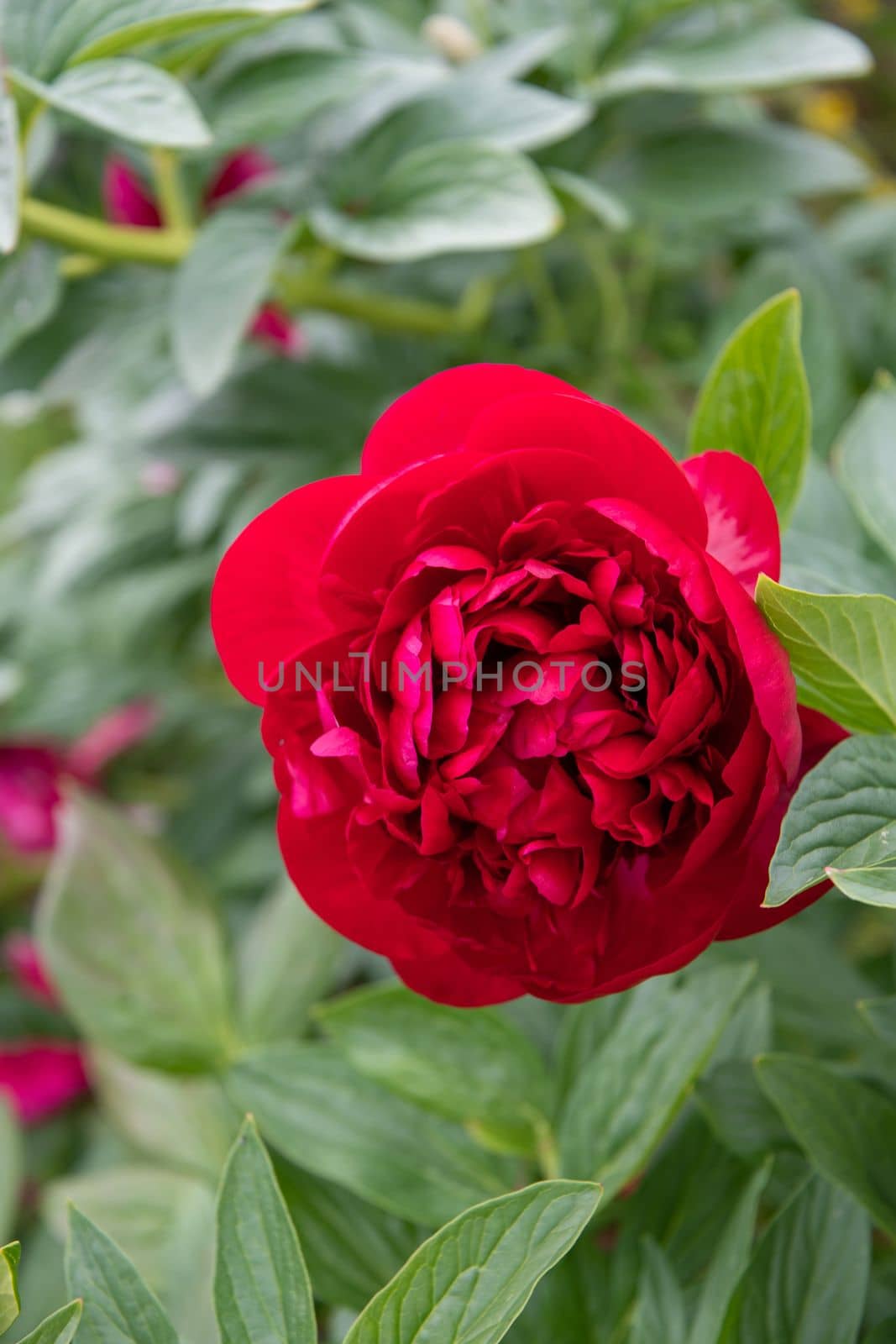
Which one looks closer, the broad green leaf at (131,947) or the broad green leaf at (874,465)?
the broad green leaf at (874,465)

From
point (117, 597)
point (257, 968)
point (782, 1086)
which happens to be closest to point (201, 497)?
point (117, 597)

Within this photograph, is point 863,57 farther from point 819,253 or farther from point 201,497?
point 201,497

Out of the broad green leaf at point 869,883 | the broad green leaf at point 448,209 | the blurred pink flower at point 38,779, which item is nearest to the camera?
the broad green leaf at point 869,883

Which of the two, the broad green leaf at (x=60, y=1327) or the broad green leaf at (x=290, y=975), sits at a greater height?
the broad green leaf at (x=60, y=1327)

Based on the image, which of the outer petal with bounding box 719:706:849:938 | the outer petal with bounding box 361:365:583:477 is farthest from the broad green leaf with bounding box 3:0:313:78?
the outer petal with bounding box 719:706:849:938

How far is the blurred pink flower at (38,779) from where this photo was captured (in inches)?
35.8

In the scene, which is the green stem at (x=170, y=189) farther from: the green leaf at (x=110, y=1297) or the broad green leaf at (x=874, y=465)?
the green leaf at (x=110, y=1297)

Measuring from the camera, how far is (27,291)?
0.55 meters

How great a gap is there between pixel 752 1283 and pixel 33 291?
0.49 m

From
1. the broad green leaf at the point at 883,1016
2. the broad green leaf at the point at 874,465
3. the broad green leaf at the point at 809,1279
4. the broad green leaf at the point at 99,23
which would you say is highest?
the broad green leaf at the point at 99,23

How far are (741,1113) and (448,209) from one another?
0.38 metres

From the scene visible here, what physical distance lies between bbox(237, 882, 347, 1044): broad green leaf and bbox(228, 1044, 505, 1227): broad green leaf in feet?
0.37

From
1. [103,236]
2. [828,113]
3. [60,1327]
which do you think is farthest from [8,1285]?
[828,113]

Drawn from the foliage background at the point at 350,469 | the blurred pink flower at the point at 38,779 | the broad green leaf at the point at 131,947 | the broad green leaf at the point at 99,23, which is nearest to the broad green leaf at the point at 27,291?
the foliage background at the point at 350,469
